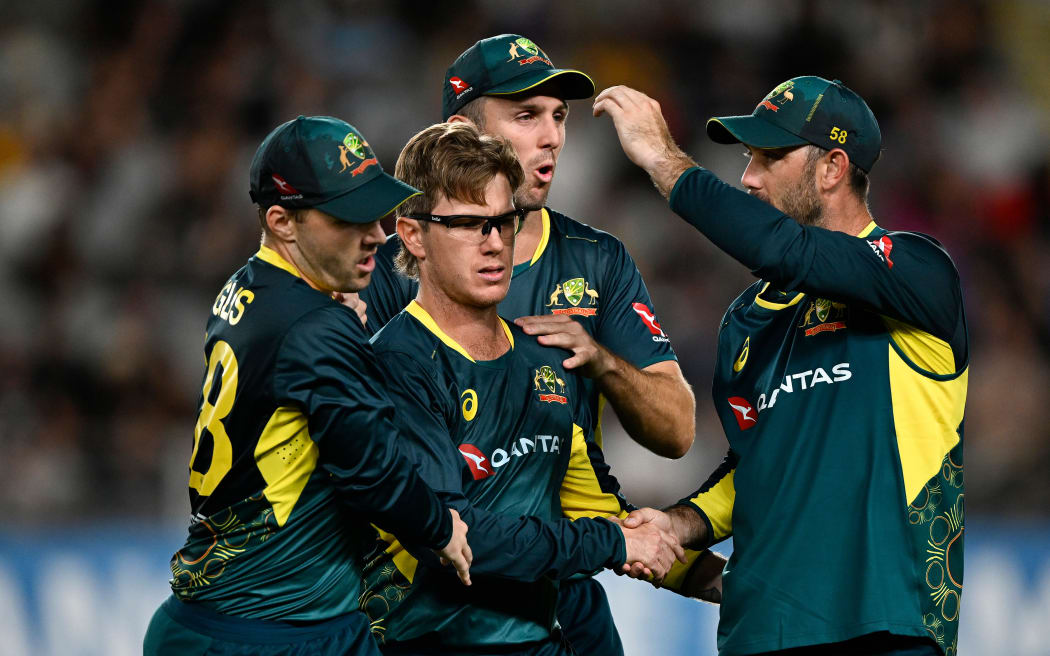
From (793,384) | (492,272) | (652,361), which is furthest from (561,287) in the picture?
(793,384)

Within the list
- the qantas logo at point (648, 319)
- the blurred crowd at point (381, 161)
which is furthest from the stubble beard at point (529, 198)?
the blurred crowd at point (381, 161)

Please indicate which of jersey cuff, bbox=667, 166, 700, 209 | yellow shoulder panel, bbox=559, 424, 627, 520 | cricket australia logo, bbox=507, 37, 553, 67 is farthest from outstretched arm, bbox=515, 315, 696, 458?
cricket australia logo, bbox=507, 37, 553, 67

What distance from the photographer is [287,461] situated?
3.68 meters

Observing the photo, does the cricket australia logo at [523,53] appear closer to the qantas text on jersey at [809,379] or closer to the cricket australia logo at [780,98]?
the cricket australia logo at [780,98]

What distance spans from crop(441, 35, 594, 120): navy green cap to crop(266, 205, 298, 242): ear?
1.22m

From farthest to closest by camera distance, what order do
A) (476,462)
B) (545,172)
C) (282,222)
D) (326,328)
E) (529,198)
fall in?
(545,172)
(529,198)
(476,462)
(282,222)
(326,328)

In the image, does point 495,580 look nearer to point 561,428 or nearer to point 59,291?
point 561,428

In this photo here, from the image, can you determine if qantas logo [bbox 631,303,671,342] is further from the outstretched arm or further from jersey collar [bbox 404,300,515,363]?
jersey collar [bbox 404,300,515,363]

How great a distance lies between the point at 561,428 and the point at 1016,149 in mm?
7713

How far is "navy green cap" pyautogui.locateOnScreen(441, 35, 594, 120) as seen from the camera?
4.71m

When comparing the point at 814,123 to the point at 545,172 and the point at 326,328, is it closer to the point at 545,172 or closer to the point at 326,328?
the point at 545,172

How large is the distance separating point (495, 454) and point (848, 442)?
1.15m

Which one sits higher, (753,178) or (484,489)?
(753,178)

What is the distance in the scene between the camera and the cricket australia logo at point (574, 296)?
461 centimetres
